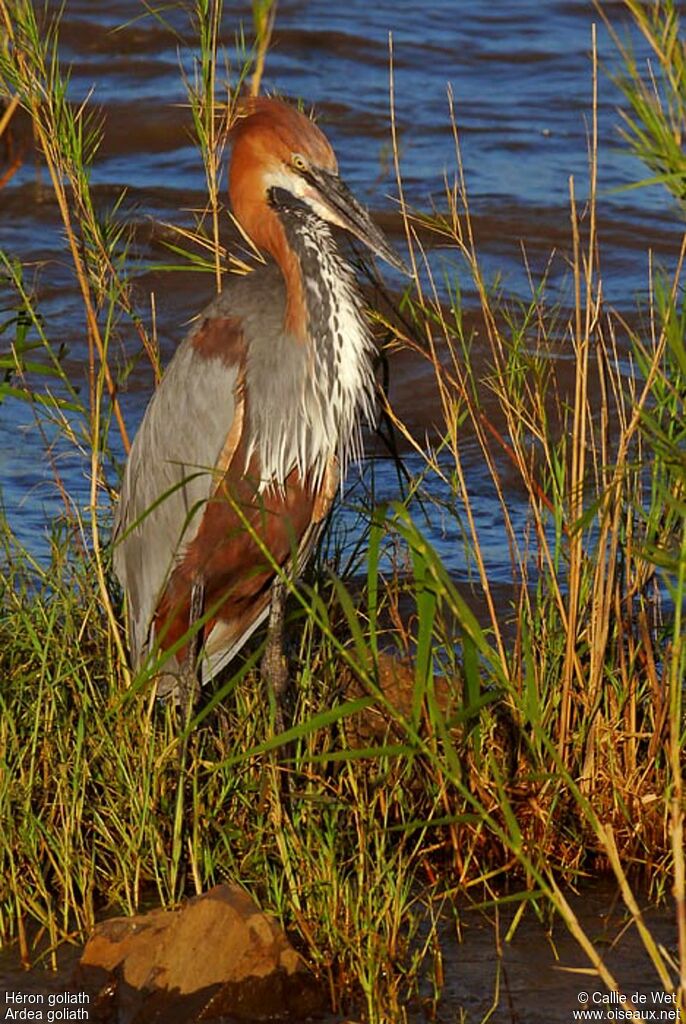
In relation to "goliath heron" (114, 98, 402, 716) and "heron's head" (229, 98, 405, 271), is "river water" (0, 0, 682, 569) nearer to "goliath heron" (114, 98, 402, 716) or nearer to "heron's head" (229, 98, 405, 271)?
"goliath heron" (114, 98, 402, 716)

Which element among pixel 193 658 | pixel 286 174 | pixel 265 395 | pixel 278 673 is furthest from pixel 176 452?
pixel 286 174

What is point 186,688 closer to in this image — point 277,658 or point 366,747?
point 277,658

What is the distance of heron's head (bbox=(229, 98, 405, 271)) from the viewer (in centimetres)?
419

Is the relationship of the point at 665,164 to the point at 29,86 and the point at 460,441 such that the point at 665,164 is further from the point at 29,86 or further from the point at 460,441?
the point at 460,441

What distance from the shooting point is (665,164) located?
2.98m

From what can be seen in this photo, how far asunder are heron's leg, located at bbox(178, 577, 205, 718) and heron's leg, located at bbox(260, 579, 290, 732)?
0.17 m

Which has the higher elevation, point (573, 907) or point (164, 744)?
point (164, 744)

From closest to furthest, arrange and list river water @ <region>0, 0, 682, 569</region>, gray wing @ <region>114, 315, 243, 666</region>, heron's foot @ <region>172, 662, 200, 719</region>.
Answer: heron's foot @ <region>172, 662, 200, 719</region>
gray wing @ <region>114, 315, 243, 666</region>
river water @ <region>0, 0, 682, 569</region>

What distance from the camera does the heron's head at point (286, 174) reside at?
13.7 ft

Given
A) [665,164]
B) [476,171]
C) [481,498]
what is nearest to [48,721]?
[665,164]

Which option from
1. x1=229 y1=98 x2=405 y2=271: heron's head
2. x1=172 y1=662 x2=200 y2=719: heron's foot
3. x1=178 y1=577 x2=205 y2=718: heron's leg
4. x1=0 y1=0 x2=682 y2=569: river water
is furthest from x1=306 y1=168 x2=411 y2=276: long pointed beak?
x1=0 y1=0 x2=682 y2=569: river water

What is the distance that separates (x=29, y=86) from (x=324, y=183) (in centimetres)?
75

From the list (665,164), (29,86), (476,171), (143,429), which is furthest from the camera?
(476,171)

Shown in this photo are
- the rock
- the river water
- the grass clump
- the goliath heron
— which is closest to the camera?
the rock
